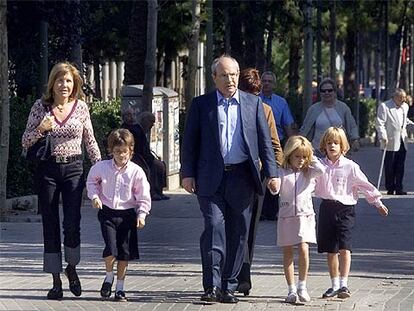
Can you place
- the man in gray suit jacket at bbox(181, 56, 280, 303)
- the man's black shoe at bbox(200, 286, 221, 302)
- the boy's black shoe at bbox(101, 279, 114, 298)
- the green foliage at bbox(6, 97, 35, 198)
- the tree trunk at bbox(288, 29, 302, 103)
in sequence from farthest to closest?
the tree trunk at bbox(288, 29, 302, 103)
the green foliage at bbox(6, 97, 35, 198)
the boy's black shoe at bbox(101, 279, 114, 298)
the man in gray suit jacket at bbox(181, 56, 280, 303)
the man's black shoe at bbox(200, 286, 221, 302)

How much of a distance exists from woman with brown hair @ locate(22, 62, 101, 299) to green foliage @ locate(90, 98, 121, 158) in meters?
10.2

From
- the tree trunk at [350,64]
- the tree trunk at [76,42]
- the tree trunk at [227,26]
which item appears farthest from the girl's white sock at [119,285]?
the tree trunk at [350,64]

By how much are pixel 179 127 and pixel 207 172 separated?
15.0m

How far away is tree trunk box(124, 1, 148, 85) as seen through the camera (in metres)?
25.9

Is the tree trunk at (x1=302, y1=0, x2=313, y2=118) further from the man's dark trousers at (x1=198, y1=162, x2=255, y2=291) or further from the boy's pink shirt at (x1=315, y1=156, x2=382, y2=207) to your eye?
the man's dark trousers at (x1=198, y1=162, x2=255, y2=291)

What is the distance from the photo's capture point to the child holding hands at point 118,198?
994 centimetres

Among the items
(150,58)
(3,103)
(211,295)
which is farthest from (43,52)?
(211,295)

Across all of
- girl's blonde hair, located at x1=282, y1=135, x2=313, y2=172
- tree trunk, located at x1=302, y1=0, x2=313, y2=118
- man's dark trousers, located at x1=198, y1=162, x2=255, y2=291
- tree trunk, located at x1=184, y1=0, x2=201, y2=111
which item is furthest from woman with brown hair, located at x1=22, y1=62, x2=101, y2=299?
tree trunk, located at x1=302, y1=0, x2=313, y2=118

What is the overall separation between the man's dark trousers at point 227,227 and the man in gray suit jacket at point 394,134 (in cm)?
1170

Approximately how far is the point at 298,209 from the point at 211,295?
3.11 feet

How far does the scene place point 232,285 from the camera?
31.8ft

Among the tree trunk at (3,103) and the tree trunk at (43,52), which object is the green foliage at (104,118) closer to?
the tree trunk at (43,52)

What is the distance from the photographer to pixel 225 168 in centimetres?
962

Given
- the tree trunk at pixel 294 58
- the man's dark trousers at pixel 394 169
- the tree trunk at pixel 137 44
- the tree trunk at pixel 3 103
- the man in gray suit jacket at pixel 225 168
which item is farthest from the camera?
the tree trunk at pixel 294 58
